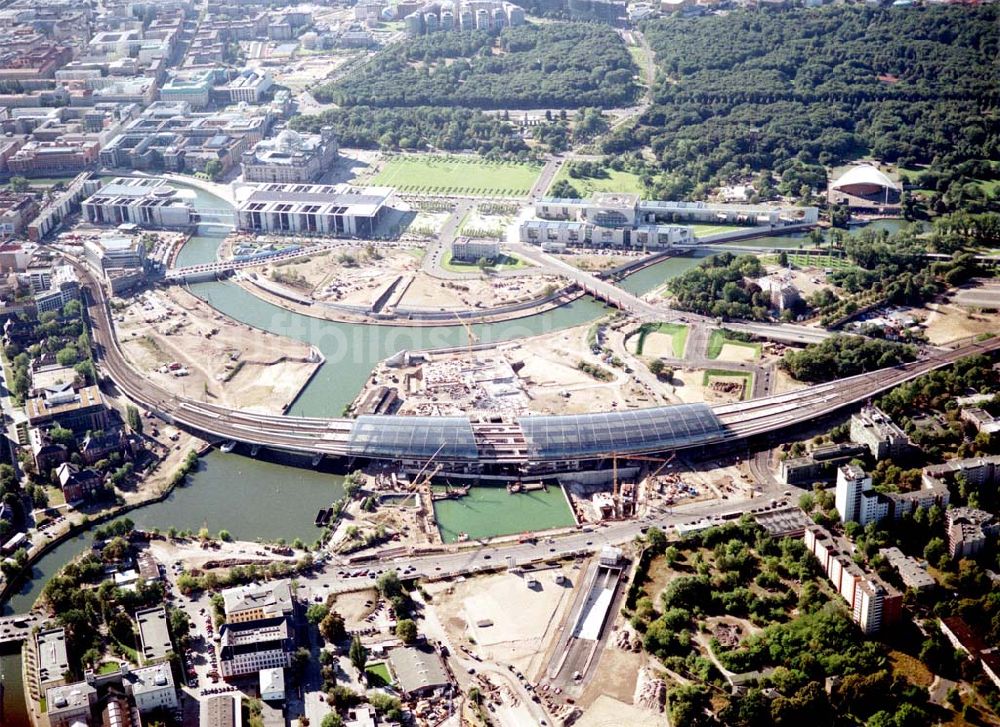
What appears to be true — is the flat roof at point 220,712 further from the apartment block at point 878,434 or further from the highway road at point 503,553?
the apartment block at point 878,434

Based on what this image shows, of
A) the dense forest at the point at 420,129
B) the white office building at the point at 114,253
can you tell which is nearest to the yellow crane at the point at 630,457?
the white office building at the point at 114,253

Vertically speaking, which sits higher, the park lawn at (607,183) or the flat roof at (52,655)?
the park lawn at (607,183)

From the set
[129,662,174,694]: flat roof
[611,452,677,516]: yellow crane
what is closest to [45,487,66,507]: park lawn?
[129,662,174,694]: flat roof

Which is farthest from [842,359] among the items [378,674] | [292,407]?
[378,674]

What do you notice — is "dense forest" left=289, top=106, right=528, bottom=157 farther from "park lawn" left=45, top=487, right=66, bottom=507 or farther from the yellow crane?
"park lawn" left=45, top=487, right=66, bottom=507

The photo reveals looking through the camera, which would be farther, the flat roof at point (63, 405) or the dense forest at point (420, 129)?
the dense forest at point (420, 129)
